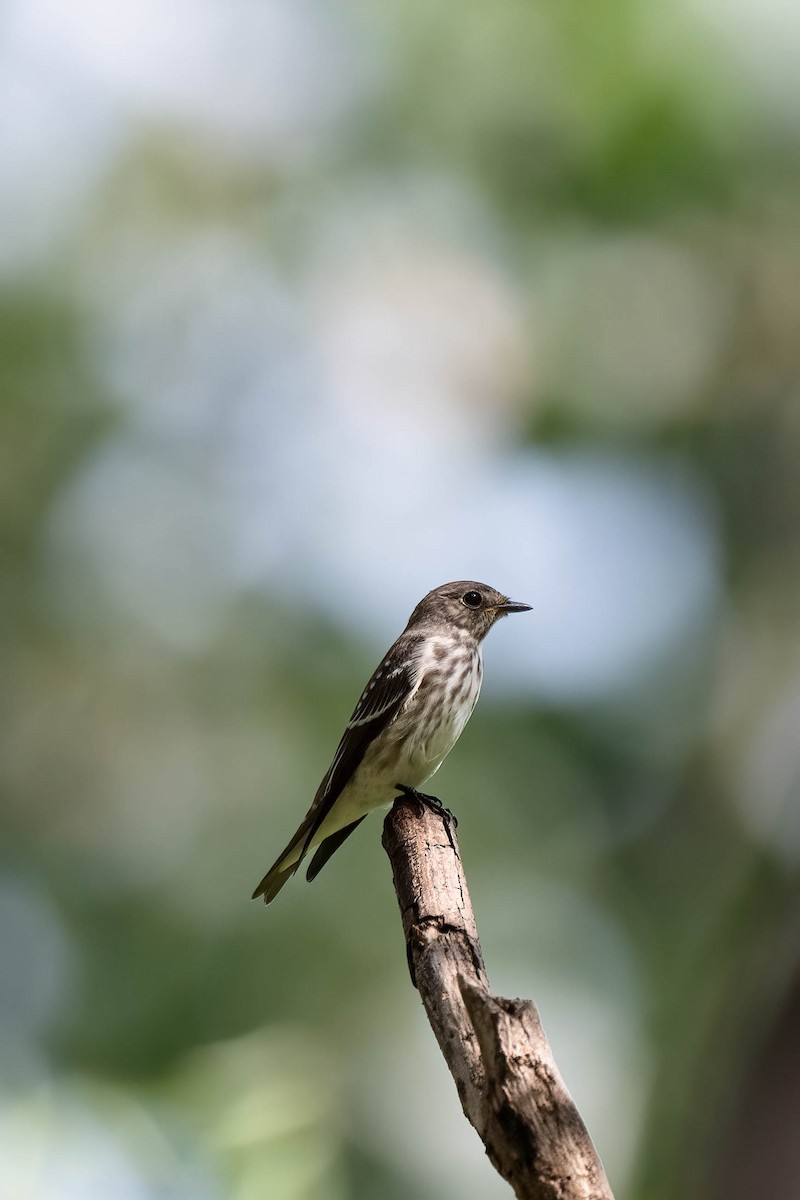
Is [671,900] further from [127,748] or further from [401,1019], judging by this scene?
[127,748]

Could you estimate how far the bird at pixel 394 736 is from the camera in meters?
5.12

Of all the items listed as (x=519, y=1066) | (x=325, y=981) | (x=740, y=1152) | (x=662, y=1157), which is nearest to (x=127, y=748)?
(x=325, y=981)

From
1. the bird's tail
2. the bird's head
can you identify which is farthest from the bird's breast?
the bird's tail

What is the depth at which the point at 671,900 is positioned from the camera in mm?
9664

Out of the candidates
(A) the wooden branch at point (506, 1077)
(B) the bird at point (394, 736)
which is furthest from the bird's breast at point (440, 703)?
(A) the wooden branch at point (506, 1077)

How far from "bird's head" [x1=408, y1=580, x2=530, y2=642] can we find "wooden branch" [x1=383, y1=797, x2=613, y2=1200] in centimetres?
268

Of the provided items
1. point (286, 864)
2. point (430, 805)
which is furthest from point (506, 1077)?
point (286, 864)

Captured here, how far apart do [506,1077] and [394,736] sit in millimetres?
2689

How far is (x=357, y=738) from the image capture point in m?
5.21

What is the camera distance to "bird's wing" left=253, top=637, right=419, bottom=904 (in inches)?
203

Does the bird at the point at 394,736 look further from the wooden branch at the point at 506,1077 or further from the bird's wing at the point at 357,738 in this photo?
the wooden branch at the point at 506,1077

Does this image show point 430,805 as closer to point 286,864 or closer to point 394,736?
point 394,736

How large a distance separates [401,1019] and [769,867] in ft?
10.8

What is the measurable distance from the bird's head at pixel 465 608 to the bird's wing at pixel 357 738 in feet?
1.17
